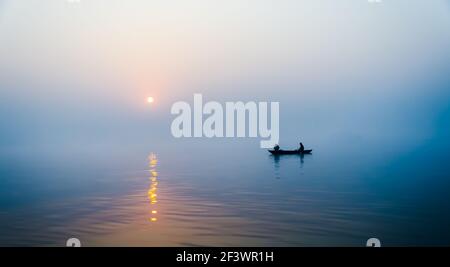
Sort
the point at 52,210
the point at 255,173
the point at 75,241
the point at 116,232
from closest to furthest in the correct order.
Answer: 1. the point at 75,241
2. the point at 116,232
3. the point at 52,210
4. the point at 255,173

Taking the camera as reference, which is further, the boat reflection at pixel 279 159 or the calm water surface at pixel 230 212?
the boat reflection at pixel 279 159

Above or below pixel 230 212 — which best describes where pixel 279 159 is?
above

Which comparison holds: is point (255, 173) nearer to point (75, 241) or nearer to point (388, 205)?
point (388, 205)

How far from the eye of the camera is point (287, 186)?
29484mm

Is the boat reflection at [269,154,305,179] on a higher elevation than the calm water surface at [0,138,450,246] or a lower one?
higher

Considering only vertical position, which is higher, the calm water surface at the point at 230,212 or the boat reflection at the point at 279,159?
the boat reflection at the point at 279,159

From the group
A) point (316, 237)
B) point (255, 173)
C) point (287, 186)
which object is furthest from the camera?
point (255, 173)

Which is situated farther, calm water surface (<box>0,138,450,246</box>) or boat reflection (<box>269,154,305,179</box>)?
boat reflection (<box>269,154,305,179</box>)

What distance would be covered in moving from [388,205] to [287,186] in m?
9.79

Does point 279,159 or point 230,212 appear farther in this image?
point 279,159
